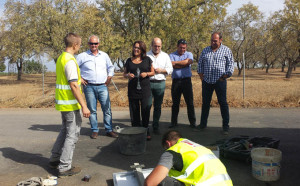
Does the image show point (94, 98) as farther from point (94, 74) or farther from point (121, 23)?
point (121, 23)

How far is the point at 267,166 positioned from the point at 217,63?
8.88ft

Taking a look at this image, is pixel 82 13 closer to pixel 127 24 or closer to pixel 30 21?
pixel 30 21

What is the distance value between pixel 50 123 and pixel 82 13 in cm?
1610

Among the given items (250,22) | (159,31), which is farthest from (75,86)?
(250,22)

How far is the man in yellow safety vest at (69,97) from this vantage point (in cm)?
359

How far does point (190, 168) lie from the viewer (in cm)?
234

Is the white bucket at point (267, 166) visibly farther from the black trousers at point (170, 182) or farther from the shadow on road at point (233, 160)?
the black trousers at point (170, 182)

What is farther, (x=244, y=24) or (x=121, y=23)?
(x=244, y=24)

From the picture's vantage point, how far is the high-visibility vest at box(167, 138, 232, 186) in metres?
2.29

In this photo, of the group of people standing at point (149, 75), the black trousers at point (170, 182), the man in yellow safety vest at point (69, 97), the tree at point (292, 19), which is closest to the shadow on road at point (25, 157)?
the man in yellow safety vest at point (69, 97)

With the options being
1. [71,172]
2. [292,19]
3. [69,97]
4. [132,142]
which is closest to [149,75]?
[132,142]

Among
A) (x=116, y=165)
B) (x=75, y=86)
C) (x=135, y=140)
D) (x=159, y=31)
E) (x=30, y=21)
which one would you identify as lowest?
(x=116, y=165)

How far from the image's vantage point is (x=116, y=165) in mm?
4219

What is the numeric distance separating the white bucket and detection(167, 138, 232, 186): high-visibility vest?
133 cm
